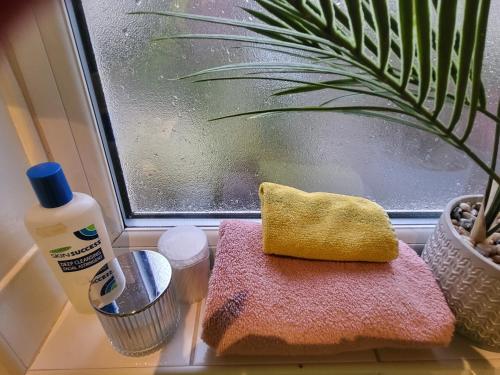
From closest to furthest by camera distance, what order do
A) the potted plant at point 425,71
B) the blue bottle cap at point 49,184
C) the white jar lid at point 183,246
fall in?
the potted plant at point 425,71 < the blue bottle cap at point 49,184 < the white jar lid at point 183,246

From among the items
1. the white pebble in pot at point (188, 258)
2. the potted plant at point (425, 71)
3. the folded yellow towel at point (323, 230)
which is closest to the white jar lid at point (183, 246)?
the white pebble in pot at point (188, 258)

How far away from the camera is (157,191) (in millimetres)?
604

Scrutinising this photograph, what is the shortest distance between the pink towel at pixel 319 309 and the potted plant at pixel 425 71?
51mm

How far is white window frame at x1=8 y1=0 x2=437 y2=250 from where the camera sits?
42cm

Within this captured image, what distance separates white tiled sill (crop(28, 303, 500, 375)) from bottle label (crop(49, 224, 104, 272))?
130 mm

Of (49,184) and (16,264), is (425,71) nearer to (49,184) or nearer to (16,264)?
(49,184)

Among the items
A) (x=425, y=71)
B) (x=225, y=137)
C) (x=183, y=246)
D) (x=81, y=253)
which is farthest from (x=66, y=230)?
(x=425, y=71)

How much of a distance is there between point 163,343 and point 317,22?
0.47 m

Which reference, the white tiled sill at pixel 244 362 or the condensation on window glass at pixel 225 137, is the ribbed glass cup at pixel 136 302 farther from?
the condensation on window glass at pixel 225 137

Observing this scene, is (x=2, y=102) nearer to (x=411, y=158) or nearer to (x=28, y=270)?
(x=28, y=270)

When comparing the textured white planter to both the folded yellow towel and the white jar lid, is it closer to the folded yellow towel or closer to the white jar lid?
the folded yellow towel

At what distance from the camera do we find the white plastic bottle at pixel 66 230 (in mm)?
404

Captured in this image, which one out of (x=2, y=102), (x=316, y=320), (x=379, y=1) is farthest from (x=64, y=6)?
(x=316, y=320)

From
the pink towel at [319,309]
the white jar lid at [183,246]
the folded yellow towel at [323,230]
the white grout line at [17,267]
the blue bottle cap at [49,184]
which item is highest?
the blue bottle cap at [49,184]
